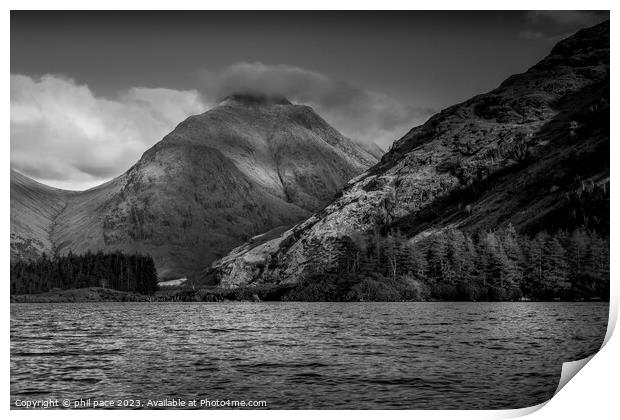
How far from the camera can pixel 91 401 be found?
2422 cm

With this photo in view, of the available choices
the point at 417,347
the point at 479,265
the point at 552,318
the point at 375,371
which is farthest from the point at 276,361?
the point at 479,265

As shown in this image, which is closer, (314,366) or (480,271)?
(314,366)

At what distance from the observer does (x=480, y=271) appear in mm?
134750

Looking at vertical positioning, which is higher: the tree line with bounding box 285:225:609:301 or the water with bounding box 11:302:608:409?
the tree line with bounding box 285:225:609:301

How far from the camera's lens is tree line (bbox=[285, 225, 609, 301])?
4355 inches

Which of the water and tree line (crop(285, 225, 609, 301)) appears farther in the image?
tree line (crop(285, 225, 609, 301))

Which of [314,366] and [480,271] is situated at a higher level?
[480,271]

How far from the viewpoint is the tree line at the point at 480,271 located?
111 metres

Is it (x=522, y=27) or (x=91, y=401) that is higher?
(x=522, y=27)

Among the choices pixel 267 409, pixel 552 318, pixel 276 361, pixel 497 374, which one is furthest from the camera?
pixel 552 318

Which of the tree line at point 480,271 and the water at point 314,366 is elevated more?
the tree line at point 480,271

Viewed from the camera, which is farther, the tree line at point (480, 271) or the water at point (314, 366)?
the tree line at point (480, 271)
